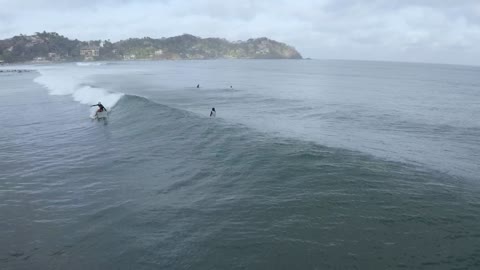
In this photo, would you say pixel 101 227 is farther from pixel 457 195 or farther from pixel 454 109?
pixel 454 109

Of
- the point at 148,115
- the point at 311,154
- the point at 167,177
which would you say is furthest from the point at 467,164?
the point at 148,115

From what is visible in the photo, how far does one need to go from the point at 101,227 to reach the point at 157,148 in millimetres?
12020

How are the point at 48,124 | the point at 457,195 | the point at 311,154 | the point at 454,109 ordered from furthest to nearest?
the point at 454,109, the point at 48,124, the point at 311,154, the point at 457,195

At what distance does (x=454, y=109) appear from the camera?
52.5m

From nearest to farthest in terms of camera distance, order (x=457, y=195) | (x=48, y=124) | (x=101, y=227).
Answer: (x=101, y=227)
(x=457, y=195)
(x=48, y=124)

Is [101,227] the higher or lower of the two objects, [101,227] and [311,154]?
the lower

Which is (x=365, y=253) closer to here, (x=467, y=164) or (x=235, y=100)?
(x=467, y=164)

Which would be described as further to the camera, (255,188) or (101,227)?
(255,188)

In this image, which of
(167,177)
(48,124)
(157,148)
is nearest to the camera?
(167,177)

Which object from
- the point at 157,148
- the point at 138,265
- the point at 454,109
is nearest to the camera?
the point at 138,265

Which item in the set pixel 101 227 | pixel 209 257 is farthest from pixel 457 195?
pixel 101 227

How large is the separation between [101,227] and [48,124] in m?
25.8

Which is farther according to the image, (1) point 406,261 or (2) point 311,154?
(2) point 311,154

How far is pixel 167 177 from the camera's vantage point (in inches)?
821
